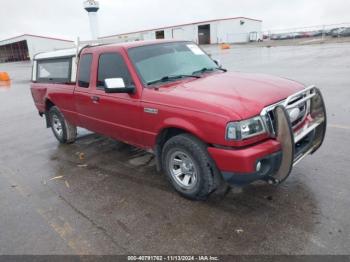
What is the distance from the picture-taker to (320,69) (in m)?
14.2

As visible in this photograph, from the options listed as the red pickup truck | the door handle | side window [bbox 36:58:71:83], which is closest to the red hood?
the red pickup truck

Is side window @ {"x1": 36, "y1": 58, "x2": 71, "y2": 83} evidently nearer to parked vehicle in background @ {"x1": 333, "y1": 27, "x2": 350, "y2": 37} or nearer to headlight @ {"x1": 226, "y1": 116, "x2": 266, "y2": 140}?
headlight @ {"x1": 226, "y1": 116, "x2": 266, "y2": 140}

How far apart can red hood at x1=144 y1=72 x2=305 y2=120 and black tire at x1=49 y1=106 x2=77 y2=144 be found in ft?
10.4

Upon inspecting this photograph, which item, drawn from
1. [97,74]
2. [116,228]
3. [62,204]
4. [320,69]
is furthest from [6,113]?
[320,69]

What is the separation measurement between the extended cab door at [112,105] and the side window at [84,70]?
160mm

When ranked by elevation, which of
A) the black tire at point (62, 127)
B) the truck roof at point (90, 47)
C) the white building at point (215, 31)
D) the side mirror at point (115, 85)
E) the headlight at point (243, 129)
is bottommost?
the black tire at point (62, 127)

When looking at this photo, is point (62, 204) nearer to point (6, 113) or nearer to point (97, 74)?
point (97, 74)

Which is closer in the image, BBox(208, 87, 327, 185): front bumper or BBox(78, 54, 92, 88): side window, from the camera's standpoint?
BBox(208, 87, 327, 185): front bumper

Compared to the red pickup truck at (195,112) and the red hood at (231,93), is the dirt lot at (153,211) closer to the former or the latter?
the red pickup truck at (195,112)

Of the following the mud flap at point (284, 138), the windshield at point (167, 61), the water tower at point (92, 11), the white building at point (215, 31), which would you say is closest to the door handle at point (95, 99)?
the windshield at point (167, 61)

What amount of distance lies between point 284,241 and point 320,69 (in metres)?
12.9

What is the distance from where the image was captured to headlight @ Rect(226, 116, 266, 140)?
3299mm

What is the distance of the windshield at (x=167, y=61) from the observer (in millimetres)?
4457

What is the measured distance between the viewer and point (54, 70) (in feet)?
21.3
